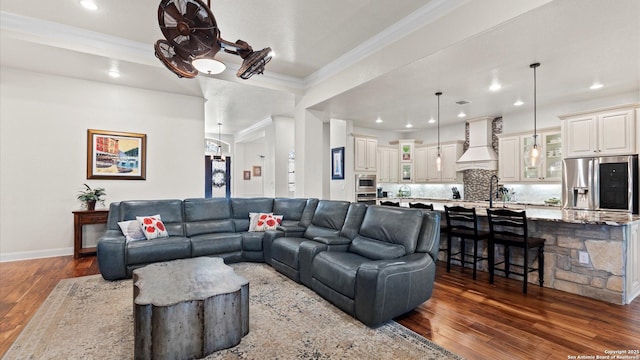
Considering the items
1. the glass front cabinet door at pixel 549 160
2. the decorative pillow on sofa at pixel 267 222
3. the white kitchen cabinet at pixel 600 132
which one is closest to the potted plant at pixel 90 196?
the decorative pillow on sofa at pixel 267 222

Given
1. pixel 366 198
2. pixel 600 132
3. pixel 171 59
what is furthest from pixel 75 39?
pixel 600 132

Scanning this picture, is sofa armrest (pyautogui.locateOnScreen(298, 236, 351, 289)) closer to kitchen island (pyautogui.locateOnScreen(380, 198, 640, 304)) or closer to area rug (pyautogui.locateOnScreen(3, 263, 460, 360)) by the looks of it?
area rug (pyautogui.locateOnScreen(3, 263, 460, 360))

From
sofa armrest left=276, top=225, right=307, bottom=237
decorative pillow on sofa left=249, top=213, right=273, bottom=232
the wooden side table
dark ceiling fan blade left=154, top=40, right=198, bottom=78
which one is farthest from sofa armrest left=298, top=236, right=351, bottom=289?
the wooden side table

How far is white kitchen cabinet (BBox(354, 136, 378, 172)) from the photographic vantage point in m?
7.56

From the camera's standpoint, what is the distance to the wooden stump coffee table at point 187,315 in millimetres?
1960

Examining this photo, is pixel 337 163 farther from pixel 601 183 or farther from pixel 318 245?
pixel 601 183

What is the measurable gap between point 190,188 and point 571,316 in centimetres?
606

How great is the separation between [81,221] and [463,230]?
233 inches

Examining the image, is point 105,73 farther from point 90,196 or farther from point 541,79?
point 541,79

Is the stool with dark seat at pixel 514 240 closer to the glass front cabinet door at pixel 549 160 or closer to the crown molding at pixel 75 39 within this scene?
the glass front cabinet door at pixel 549 160

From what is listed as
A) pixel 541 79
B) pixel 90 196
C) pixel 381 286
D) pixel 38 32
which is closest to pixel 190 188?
pixel 90 196

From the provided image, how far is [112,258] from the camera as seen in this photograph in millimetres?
3631

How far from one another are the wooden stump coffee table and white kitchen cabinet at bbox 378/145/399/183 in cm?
638

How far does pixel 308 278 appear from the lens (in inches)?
132
